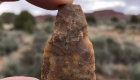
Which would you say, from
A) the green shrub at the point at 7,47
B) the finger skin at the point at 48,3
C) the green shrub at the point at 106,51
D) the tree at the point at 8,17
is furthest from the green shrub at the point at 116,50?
the tree at the point at 8,17

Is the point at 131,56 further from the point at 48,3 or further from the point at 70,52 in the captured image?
the point at 70,52

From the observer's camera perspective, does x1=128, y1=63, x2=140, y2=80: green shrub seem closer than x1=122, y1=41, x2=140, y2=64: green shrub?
Yes

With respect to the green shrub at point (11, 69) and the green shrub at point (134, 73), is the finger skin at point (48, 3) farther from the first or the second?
the green shrub at point (134, 73)

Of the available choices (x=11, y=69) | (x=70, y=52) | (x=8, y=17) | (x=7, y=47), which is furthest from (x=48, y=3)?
(x=8, y=17)

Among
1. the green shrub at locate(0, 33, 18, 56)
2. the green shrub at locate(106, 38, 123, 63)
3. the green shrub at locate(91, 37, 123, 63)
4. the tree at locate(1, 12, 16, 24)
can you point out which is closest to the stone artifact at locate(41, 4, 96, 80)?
the green shrub at locate(91, 37, 123, 63)

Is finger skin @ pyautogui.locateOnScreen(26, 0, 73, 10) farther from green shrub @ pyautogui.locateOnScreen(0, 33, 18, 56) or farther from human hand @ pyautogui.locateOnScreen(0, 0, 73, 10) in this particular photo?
green shrub @ pyautogui.locateOnScreen(0, 33, 18, 56)

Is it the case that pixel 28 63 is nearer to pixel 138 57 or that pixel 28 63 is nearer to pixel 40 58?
pixel 40 58

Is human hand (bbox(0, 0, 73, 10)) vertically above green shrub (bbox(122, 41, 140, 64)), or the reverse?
human hand (bbox(0, 0, 73, 10))

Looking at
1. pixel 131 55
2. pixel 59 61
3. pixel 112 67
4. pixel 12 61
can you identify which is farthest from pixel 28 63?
pixel 59 61
